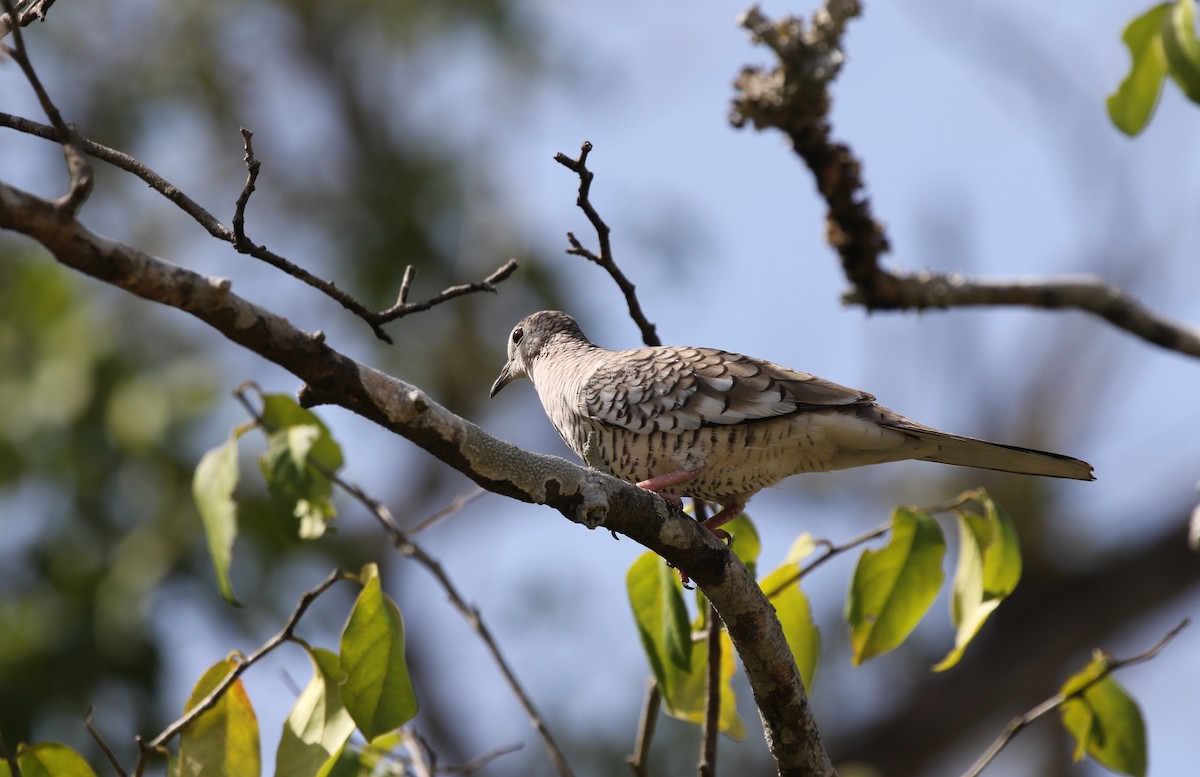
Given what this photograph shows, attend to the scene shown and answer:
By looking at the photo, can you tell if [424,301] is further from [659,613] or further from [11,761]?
[11,761]

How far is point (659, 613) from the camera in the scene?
297 cm

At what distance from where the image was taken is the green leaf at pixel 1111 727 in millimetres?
3129

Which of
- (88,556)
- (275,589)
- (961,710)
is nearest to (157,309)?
(88,556)

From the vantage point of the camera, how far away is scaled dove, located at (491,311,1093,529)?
340 cm

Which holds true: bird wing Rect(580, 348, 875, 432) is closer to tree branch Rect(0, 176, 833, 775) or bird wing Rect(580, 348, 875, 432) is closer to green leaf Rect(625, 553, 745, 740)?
green leaf Rect(625, 553, 745, 740)

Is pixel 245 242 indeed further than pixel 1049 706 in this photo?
No

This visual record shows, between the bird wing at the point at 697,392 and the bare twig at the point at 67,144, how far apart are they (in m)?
1.92

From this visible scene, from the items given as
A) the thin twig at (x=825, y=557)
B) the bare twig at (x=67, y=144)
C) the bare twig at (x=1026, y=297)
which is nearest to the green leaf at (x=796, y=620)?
the thin twig at (x=825, y=557)

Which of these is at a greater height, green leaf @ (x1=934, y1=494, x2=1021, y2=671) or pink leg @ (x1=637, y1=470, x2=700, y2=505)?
pink leg @ (x1=637, y1=470, x2=700, y2=505)

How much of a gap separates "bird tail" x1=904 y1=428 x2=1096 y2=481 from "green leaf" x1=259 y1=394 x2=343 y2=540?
1.63 m

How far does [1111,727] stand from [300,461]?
224 centimetres

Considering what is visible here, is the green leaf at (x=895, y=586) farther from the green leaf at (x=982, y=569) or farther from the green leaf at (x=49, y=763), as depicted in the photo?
the green leaf at (x=49, y=763)

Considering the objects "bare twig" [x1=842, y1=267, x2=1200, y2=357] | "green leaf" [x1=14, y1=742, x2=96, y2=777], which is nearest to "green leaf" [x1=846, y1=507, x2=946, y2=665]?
"bare twig" [x1=842, y1=267, x2=1200, y2=357]

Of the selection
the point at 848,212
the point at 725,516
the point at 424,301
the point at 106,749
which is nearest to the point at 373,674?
the point at 106,749
